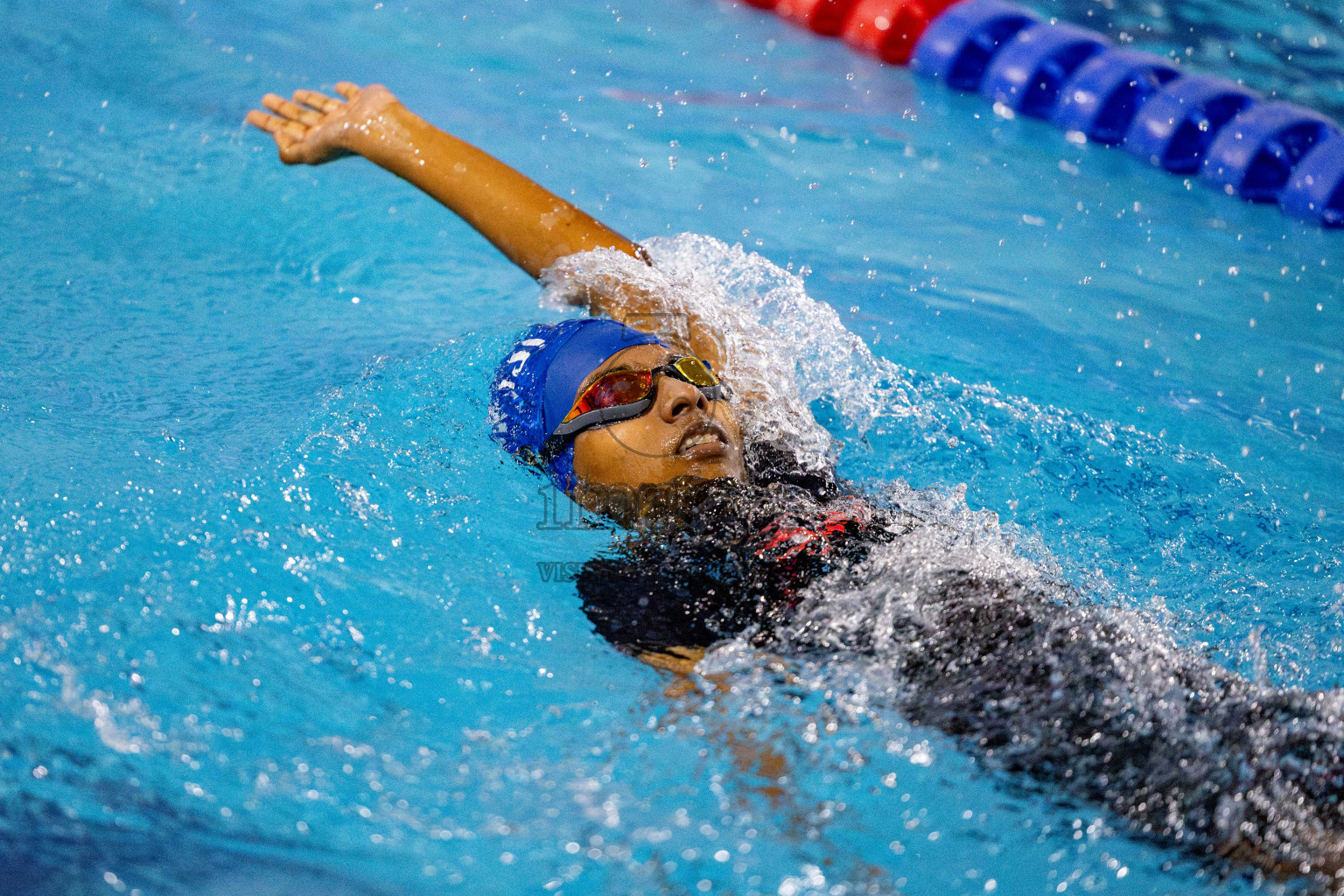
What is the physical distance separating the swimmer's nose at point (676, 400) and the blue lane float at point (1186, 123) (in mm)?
4402

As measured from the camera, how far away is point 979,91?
258 inches

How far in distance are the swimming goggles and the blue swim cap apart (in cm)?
5

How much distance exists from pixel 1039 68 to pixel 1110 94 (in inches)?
19.5

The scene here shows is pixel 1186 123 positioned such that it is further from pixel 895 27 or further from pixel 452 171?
pixel 452 171

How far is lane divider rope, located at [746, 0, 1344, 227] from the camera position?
5539 millimetres

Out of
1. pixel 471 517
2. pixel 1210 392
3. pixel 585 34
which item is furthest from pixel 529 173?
pixel 1210 392

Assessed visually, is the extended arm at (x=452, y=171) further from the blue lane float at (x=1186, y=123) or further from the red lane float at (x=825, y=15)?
the red lane float at (x=825, y=15)

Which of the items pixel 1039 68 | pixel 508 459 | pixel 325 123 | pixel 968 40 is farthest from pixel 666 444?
pixel 968 40

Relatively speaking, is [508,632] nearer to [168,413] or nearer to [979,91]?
[168,413]

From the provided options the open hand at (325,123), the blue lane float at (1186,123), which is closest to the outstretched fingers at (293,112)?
the open hand at (325,123)

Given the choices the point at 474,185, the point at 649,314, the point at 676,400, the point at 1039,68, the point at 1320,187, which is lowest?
the point at 676,400

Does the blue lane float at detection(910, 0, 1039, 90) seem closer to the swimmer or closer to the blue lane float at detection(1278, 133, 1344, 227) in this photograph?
the blue lane float at detection(1278, 133, 1344, 227)

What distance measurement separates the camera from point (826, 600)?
231 cm

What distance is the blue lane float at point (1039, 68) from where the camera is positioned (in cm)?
632
